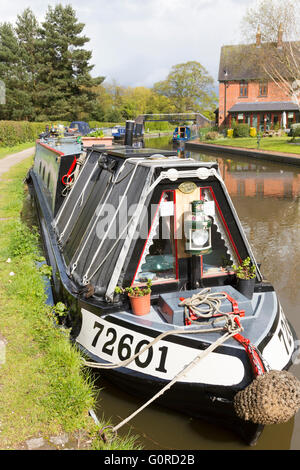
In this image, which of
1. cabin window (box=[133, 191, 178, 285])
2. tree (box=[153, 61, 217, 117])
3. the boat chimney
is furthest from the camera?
tree (box=[153, 61, 217, 117])

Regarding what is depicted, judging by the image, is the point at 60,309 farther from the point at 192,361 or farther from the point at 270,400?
the point at 270,400

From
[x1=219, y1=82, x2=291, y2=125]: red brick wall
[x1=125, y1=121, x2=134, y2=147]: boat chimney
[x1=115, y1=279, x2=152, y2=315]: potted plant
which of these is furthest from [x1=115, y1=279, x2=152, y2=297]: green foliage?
[x1=219, y1=82, x2=291, y2=125]: red brick wall

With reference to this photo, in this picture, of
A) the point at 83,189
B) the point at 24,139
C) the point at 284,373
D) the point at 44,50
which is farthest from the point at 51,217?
the point at 44,50

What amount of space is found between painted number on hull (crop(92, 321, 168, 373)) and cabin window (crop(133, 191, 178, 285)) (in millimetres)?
596

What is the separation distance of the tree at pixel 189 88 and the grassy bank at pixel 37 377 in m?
67.8

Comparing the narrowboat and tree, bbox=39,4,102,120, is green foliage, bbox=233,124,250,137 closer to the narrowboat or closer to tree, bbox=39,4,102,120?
tree, bbox=39,4,102,120

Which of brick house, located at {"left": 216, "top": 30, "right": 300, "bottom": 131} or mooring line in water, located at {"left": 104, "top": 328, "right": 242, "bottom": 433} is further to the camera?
brick house, located at {"left": 216, "top": 30, "right": 300, "bottom": 131}

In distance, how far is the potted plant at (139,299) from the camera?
4125 millimetres

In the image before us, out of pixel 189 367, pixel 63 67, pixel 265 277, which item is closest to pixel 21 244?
pixel 265 277

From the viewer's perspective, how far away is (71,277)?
532 centimetres

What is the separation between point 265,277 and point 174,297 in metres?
3.60

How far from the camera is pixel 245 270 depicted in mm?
4652

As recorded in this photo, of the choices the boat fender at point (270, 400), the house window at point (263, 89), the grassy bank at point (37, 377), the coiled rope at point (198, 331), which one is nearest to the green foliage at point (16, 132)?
the house window at point (263, 89)

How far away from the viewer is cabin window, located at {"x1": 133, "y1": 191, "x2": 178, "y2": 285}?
4410mm
